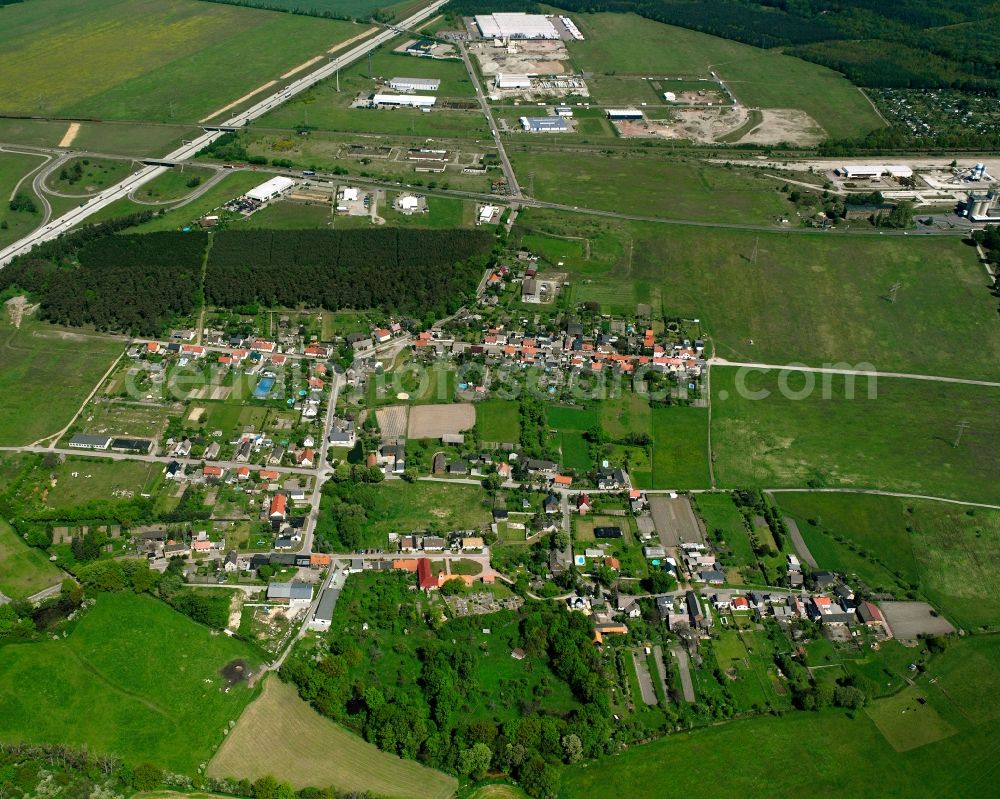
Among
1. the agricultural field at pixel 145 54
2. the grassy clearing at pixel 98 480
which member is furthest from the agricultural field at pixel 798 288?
the agricultural field at pixel 145 54

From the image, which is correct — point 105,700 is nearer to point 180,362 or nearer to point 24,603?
point 24,603

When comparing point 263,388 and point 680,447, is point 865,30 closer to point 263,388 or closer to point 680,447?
point 680,447

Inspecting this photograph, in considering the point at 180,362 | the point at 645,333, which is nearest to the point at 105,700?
the point at 180,362

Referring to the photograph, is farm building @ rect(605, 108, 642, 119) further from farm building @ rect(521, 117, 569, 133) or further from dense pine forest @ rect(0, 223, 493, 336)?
dense pine forest @ rect(0, 223, 493, 336)

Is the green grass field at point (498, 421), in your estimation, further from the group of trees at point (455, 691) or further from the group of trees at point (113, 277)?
the group of trees at point (113, 277)

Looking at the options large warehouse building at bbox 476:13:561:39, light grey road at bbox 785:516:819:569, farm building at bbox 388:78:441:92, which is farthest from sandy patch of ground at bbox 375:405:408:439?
large warehouse building at bbox 476:13:561:39
